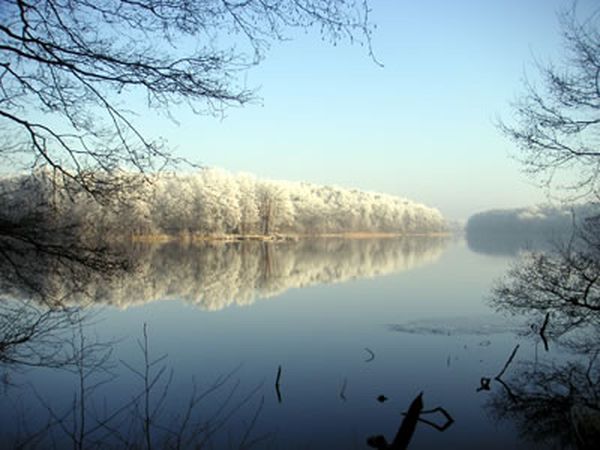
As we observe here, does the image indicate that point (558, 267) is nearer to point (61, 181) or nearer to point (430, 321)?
point (430, 321)

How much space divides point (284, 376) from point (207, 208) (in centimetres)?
5532

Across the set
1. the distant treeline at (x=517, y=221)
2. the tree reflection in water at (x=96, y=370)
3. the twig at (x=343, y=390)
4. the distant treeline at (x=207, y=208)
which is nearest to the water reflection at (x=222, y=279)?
the tree reflection in water at (x=96, y=370)

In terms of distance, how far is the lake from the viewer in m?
6.87

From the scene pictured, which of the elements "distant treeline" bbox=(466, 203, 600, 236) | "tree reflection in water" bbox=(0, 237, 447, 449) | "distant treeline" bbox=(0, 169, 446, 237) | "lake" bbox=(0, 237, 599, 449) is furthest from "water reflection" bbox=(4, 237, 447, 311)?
"distant treeline" bbox=(466, 203, 600, 236)

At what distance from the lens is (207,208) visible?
63.4 metres

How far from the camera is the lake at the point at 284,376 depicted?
22.5ft

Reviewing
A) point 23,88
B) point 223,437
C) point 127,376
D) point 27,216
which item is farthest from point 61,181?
point 127,376

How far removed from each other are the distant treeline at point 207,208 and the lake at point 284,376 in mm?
545

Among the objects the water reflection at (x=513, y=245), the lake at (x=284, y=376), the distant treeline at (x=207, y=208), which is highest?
the distant treeline at (x=207, y=208)

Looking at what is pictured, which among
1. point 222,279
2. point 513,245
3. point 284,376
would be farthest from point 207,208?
point 284,376

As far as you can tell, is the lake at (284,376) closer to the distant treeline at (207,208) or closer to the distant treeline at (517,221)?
the distant treeline at (207,208)

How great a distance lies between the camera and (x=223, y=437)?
6965mm

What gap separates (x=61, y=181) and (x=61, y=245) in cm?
43

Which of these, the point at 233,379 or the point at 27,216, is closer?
the point at 27,216
